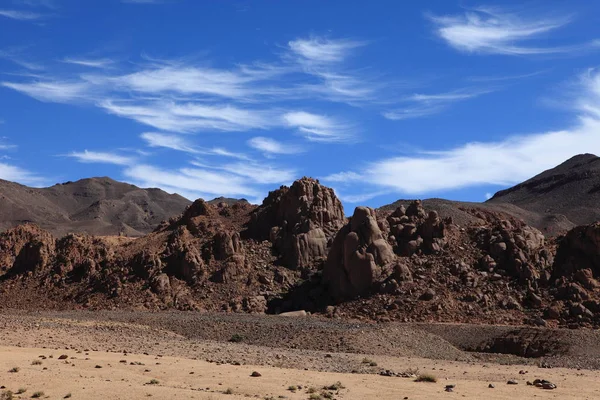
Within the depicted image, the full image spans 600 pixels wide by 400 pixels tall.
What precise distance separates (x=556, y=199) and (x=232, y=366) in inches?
4711

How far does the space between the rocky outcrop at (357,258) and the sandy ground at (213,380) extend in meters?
16.9

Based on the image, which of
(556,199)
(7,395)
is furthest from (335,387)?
(556,199)

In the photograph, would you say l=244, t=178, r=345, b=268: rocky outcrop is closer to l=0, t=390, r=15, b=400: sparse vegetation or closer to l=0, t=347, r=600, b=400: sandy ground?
l=0, t=347, r=600, b=400: sandy ground

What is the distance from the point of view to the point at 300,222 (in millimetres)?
55812

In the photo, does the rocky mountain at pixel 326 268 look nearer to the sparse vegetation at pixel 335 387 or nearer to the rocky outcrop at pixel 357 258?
the rocky outcrop at pixel 357 258

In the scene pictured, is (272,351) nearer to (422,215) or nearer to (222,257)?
(222,257)

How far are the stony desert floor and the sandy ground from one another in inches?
1.3

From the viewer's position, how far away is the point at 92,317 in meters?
45.3

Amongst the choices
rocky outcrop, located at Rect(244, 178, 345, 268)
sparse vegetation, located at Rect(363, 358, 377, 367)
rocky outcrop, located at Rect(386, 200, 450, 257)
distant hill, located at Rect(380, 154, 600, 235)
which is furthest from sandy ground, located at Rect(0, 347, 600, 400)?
distant hill, located at Rect(380, 154, 600, 235)

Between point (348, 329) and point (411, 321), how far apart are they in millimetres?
5498

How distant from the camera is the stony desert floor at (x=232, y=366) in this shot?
22.7 m

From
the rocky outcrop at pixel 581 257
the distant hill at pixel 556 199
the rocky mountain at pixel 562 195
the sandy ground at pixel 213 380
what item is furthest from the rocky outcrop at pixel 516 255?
the rocky mountain at pixel 562 195

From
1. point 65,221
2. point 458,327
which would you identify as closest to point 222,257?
A: point 458,327

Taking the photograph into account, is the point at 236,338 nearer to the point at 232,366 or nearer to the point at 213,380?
the point at 232,366
